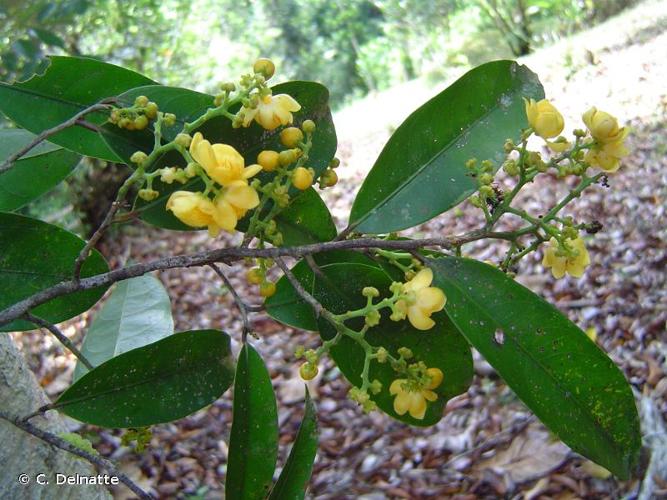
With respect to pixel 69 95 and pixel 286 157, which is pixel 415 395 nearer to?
pixel 286 157

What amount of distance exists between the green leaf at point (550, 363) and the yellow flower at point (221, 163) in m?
0.23

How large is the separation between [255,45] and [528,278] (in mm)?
10370

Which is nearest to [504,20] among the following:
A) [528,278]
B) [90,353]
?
[528,278]

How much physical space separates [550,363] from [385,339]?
0.57 ft

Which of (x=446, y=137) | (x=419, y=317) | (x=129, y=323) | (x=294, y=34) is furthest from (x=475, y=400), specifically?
(x=294, y=34)

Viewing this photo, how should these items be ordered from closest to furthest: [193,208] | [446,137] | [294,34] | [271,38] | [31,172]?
[193,208] < [446,137] < [31,172] < [271,38] < [294,34]

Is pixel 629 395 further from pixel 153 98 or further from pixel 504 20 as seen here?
pixel 504 20

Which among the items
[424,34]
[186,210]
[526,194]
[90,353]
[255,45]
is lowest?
[255,45]

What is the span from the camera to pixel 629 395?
0.62 metres

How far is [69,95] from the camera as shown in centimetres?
80


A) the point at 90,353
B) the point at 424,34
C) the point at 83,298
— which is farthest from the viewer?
the point at 424,34

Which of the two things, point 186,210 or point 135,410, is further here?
point 135,410

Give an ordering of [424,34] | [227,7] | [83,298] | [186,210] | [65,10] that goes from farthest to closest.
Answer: [227,7] → [424,34] → [65,10] → [83,298] → [186,210]

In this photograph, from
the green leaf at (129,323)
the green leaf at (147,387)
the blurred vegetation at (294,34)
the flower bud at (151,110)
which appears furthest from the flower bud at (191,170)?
the blurred vegetation at (294,34)
